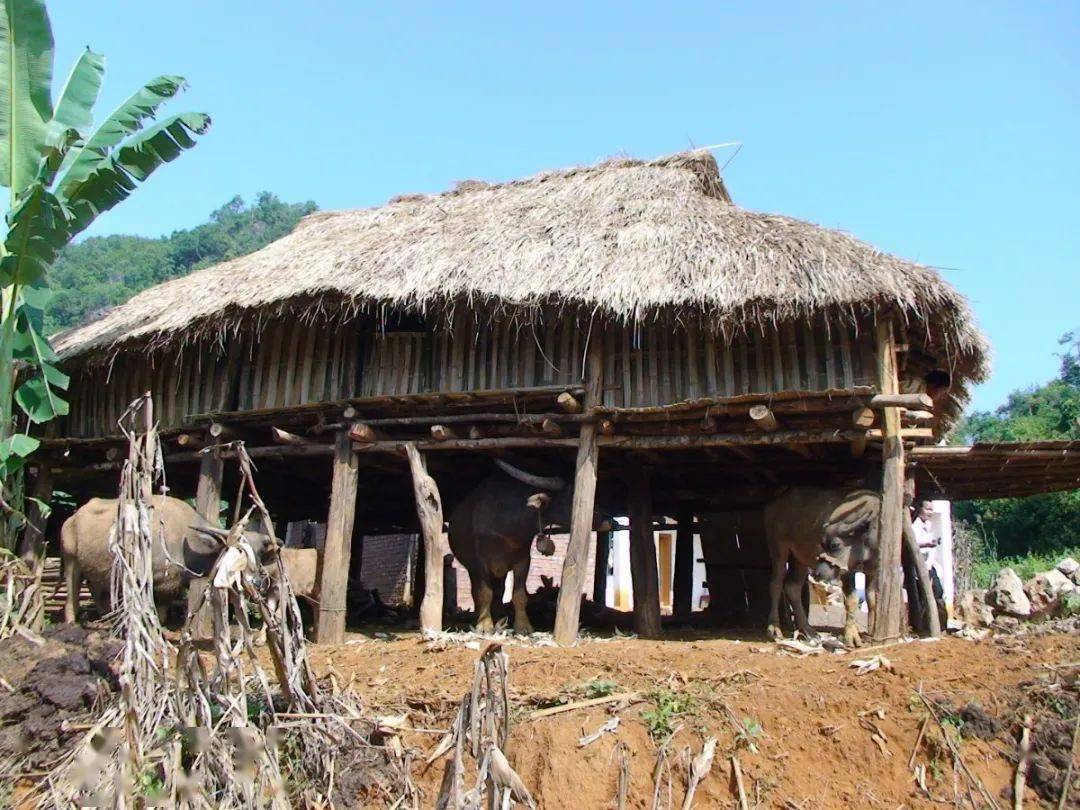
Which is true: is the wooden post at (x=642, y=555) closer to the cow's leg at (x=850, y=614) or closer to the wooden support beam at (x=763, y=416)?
the cow's leg at (x=850, y=614)

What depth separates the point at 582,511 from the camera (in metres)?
9.30

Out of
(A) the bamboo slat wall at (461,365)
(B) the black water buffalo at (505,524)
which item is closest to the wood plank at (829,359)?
(A) the bamboo slat wall at (461,365)

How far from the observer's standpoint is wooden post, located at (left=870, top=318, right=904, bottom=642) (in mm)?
8359

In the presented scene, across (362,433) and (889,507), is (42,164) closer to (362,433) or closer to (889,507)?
(362,433)

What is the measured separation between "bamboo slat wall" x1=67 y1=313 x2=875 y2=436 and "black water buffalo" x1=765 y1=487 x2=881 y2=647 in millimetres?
1208

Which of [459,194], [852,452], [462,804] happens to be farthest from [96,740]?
[459,194]

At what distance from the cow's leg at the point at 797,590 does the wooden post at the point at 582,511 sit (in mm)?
2231

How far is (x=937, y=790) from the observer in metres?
6.24

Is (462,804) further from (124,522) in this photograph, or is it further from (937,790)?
(937,790)

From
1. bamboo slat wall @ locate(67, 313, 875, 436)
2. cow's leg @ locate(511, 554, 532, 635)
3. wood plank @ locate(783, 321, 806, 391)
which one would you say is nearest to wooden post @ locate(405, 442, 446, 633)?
bamboo slat wall @ locate(67, 313, 875, 436)

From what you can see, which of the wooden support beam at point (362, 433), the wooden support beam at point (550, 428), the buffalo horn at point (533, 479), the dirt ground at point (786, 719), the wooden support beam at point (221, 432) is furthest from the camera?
the wooden support beam at point (221, 432)

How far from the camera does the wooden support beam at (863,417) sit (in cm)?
849

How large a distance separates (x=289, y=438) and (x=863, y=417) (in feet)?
18.4

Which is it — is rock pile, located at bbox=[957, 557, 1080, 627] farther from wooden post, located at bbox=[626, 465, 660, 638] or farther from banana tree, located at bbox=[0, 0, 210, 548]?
banana tree, located at bbox=[0, 0, 210, 548]
